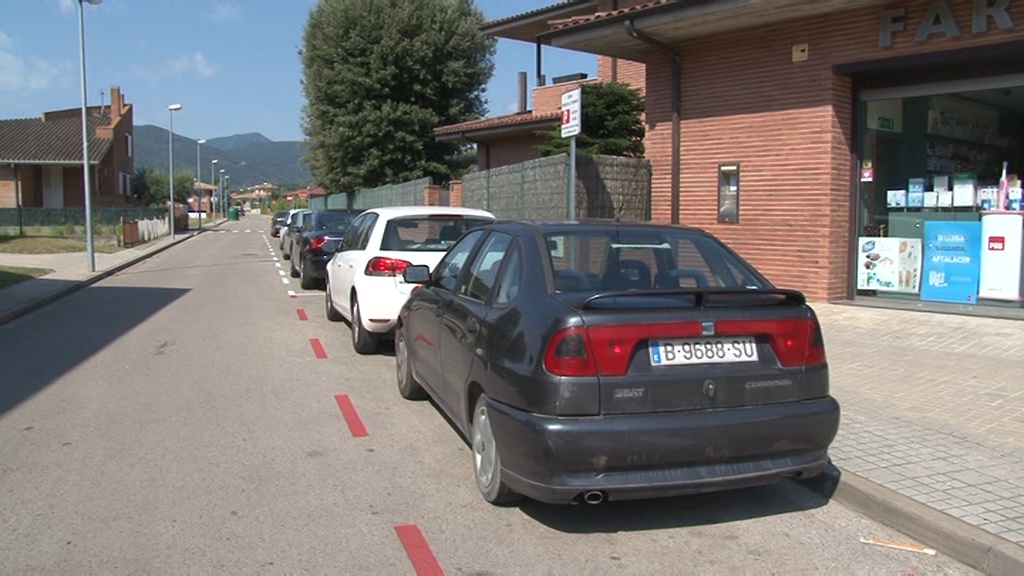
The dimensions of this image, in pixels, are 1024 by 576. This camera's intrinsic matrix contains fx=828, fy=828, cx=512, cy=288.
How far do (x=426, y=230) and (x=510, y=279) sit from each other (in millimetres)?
4672

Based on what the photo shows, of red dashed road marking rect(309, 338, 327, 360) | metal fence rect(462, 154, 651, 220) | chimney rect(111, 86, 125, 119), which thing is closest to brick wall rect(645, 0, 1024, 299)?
metal fence rect(462, 154, 651, 220)

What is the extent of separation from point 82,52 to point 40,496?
19063 millimetres

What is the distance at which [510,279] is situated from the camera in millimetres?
4883

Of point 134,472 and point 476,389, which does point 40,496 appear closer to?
point 134,472

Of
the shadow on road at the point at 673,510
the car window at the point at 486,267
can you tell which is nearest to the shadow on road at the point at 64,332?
the car window at the point at 486,267

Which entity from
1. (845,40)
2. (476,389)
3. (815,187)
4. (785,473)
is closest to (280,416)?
(476,389)

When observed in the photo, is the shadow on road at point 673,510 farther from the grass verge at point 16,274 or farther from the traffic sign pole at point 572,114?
the grass verge at point 16,274

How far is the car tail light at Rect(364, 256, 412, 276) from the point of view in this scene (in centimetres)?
895

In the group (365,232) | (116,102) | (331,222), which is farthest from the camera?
(116,102)

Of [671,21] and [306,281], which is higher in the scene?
[671,21]

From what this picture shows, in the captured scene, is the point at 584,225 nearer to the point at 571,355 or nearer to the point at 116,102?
the point at 571,355

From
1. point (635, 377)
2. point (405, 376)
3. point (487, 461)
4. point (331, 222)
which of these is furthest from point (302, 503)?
point (331, 222)

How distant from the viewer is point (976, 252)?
10125 mm

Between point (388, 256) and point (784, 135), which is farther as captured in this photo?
point (784, 135)
